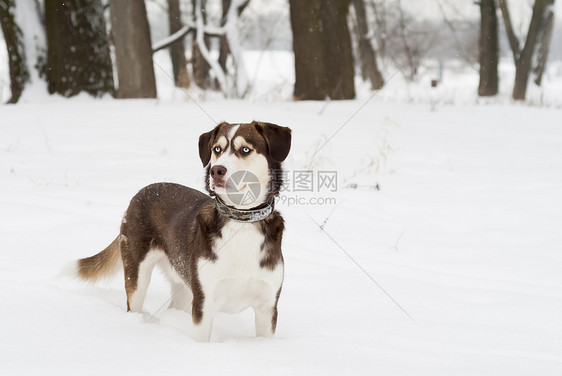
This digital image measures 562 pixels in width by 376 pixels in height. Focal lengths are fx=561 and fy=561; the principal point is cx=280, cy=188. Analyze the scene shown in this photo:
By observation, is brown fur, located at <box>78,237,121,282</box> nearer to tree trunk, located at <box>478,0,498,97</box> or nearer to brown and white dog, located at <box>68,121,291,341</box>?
brown and white dog, located at <box>68,121,291,341</box>

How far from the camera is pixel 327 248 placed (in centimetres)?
505

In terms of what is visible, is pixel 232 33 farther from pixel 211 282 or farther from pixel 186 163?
pixel 211 282

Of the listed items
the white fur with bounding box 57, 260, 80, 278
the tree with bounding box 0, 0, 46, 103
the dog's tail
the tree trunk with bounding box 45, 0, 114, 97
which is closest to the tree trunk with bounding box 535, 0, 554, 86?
the tree trunk with bounding box 45, 0, 114, 97

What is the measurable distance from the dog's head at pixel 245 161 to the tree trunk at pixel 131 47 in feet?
26.9

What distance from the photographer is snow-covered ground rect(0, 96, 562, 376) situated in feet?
9.45

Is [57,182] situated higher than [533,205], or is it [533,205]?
[57,182]

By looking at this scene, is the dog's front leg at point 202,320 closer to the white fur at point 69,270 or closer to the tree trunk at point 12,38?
the white fur at point 69,270

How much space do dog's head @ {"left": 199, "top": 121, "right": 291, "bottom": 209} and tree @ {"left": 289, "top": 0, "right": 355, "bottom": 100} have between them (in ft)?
28.1

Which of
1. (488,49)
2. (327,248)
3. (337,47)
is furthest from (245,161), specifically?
(488,49)

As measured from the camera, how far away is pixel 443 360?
2918 millimetres

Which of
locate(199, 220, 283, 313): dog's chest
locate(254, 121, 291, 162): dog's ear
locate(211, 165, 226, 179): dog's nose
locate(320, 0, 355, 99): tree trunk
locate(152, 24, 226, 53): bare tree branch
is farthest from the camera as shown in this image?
locate(152, 24, 226, 53): bare tree branch

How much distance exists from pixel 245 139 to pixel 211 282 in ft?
2.66

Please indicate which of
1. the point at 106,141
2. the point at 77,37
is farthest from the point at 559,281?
the point at 77,37

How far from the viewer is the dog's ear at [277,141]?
3.22m
